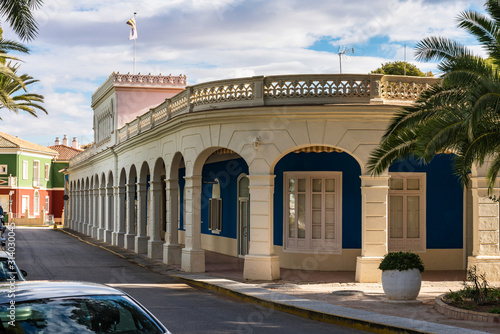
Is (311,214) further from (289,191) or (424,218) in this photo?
(424,218)

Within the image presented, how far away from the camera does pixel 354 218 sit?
19.4 meters

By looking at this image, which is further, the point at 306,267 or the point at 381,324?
the point at 306,267

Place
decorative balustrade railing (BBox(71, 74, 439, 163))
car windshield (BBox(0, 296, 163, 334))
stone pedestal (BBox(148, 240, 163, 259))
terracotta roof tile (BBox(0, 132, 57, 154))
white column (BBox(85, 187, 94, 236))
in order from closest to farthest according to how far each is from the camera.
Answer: car windshield (BBox(0, 296, 163, 334)) → decorative balustrade railing (BBox(71, 74, 439, 163)) → stone pedestal (BBox(148, 240, 163, 259)) → white column (BBox(85, 187, 94, 236)) → terracotta roof tile (BBox(0, 132, 57, 154))

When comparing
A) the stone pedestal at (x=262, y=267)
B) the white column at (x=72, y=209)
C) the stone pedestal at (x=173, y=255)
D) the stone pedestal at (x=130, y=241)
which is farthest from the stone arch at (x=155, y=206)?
the white column at (x=72, y=209)

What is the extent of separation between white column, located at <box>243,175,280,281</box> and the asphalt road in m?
1.76

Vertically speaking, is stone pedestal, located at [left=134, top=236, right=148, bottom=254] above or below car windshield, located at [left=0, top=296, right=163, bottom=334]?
below

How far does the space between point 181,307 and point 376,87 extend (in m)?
7.81

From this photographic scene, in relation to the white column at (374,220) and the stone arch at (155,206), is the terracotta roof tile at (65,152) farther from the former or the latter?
the white column at (374,220)

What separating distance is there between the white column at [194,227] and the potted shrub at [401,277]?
7.65m

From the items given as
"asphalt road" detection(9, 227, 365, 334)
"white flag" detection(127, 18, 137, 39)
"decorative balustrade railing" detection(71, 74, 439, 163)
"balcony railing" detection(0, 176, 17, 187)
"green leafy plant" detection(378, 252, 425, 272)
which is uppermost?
"white flag" detection(127, 18, 137, 39)

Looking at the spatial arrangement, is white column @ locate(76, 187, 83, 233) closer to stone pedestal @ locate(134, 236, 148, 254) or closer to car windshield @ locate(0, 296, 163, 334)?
stone pedestal @ locate(134, 236, 148, 254)

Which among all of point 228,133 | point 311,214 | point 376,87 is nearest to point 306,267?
point 311,214

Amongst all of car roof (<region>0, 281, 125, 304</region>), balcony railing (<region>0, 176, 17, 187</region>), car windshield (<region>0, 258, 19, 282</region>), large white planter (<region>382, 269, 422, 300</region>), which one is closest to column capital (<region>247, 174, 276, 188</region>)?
large white planter (<region>382, 269, 422, 300</region>)

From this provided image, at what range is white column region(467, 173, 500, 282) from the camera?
16.7 metres
